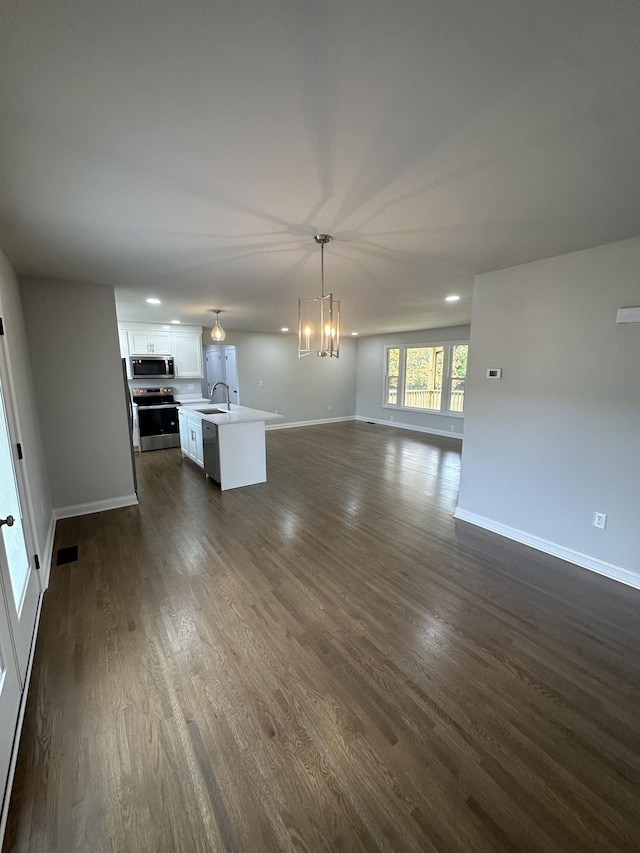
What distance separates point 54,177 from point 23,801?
2614mm

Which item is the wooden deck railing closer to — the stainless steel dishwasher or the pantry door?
the stainless steel dishwasher

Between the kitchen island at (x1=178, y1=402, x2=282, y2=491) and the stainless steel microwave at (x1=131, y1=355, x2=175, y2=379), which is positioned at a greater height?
the stainless steel microwave at (x1=131, y1=355, x2=175, y2=379)

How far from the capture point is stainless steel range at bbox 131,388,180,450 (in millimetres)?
6277

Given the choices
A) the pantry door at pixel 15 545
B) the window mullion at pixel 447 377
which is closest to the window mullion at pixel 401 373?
the window mullion at pixel 447 377

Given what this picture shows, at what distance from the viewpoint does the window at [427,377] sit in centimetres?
749

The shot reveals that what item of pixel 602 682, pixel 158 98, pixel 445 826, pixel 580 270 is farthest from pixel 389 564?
pixel 158 98

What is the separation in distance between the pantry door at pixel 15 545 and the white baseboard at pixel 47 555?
0.19 metres

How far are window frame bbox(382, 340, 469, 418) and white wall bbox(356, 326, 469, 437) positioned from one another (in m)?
0.06

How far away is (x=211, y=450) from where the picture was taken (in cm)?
461

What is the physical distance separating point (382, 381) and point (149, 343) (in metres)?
5.66

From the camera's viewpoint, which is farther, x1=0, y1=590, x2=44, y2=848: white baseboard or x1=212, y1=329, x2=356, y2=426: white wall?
x1=212, y1=329, x2=356, y2=426: white wall

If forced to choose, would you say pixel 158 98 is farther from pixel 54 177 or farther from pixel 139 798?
pixel 139 798

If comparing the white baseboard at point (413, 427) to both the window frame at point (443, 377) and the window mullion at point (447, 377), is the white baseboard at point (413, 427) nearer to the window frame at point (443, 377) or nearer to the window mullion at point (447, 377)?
the window frame at point (443, 377)

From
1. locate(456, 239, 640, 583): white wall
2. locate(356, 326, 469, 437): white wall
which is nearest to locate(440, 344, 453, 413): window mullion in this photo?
locate(356, 326, 469, 437): white wall
